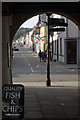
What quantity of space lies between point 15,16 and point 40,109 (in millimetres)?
6013

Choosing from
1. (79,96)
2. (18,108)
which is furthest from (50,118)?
(79,96)

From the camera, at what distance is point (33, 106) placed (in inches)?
436

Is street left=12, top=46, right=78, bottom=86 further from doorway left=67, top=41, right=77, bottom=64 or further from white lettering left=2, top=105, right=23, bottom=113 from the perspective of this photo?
white lettering left=2, top=105, right=23, bottom=113

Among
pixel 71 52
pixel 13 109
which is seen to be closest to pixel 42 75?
pixel 71 52

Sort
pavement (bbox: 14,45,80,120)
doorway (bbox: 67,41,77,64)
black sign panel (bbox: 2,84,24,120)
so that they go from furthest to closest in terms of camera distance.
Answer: doorway (bbox: 67,41,77,64) → pavement (bbox: 14,45,80,120) → black sign panel (bbox: 2,84,24,120)

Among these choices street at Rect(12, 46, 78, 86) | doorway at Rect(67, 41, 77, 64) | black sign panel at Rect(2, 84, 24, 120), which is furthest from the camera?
doorway at Rect(67, 41, 77, 64)

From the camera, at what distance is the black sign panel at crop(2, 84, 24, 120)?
22.5 feet

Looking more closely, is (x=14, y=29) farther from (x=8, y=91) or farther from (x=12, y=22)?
(x=8, y=91)

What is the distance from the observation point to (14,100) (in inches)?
271

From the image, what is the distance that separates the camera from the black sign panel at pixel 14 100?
6.86m

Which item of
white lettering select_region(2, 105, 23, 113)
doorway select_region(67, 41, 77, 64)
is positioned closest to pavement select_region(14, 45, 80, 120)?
white lettering select_region(2, 105, 23, 113)

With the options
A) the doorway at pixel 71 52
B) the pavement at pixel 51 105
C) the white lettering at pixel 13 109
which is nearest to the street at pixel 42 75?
the pavement at pixel 51 105

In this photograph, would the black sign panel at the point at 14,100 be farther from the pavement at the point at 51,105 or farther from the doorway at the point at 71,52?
the doorway at the point at 71,52

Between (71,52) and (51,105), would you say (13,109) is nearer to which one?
(51,105)
